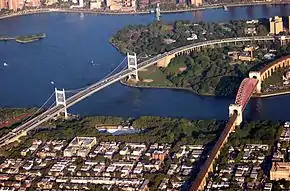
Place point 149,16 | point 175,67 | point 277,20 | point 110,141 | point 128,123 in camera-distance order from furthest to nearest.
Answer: point 149,16, point 277,20, point 175,67, point 128,123, point 110,141

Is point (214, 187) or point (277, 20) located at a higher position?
point (277, 20)

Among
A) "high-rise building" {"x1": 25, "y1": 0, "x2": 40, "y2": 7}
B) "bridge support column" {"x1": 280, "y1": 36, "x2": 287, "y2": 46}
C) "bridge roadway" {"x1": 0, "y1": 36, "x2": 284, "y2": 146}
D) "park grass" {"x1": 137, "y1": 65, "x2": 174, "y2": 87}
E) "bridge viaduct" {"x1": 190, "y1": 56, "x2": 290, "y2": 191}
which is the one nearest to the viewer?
"bridge viaduct" {"x1": 190, "y1": 56, "x2": 290, "y2": 191}

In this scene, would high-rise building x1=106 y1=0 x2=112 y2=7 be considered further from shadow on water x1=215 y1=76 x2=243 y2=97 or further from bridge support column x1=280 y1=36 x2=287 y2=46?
shadow on water x1=215 y1=76 x2=243 y2=97

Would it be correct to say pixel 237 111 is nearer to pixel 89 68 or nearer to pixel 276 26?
pixel 89 68

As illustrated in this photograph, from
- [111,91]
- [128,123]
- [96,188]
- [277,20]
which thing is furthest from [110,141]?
[277,20]

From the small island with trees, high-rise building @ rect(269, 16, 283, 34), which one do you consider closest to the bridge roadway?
high-rise building @ rect(269, 16, 283, 34)

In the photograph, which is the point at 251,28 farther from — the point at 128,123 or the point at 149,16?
the point at 128,123
